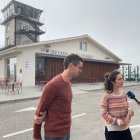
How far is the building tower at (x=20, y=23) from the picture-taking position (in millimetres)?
43656

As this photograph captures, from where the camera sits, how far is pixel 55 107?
3213 mm

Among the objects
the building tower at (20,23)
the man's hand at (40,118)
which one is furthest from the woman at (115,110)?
the building tower at (20,23)

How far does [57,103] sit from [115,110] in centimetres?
108

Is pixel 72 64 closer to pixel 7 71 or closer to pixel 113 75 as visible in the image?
pixel 113 75

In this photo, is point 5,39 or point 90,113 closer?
point 90,113

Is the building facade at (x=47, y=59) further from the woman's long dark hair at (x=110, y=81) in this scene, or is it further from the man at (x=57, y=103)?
the man at (x=57, y=103)

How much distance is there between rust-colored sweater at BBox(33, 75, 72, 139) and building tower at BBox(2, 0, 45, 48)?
130ft

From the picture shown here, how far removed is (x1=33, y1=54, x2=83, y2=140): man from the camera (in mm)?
3152

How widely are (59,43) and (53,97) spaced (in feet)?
85.6

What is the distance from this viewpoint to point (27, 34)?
4300 cm

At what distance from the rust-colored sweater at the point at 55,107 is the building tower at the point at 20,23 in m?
39.6

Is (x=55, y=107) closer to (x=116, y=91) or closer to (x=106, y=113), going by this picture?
(x=106, y=113)

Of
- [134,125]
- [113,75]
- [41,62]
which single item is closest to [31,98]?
[134,125]

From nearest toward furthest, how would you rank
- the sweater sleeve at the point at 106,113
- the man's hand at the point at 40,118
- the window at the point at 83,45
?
1. the man's hand at the point at 40,118
2. the sweater sleeve at the point at 106,113
3. the window at the point at 83,45
